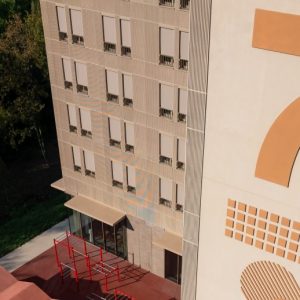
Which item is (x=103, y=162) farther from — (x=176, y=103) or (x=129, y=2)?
(x=129, y=2)

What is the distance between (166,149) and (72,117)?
6.24m

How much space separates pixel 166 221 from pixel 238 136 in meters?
11.3

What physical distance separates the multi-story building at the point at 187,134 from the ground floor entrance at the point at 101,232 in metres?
0.09

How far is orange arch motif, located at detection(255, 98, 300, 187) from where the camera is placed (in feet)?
43.8

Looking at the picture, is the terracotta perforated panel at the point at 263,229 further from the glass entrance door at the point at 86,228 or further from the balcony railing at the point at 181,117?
the glass entrance door at the point at 86,228

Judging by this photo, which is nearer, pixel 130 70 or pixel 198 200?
pixel 198 200

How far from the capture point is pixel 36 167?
3816 centimetres

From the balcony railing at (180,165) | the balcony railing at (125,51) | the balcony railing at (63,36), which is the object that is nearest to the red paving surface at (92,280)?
the balcony railing at (180,165)

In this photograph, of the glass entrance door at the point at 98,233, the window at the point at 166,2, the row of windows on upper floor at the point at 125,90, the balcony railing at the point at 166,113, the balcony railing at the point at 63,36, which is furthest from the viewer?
the glass entrance door at the point at 98,233

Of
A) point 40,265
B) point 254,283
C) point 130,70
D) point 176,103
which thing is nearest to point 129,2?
point 130,70

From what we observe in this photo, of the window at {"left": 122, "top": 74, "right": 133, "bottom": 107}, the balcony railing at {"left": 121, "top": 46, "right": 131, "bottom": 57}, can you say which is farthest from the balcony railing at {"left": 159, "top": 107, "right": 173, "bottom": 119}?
the balcony railing at {"left": 121, "top": 46, "right": 131, "bottom": 57}

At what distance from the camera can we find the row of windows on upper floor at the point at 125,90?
2153 centimetres

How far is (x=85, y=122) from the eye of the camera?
1011 inches

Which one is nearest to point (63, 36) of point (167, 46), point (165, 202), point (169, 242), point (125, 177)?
point (167, 46)
